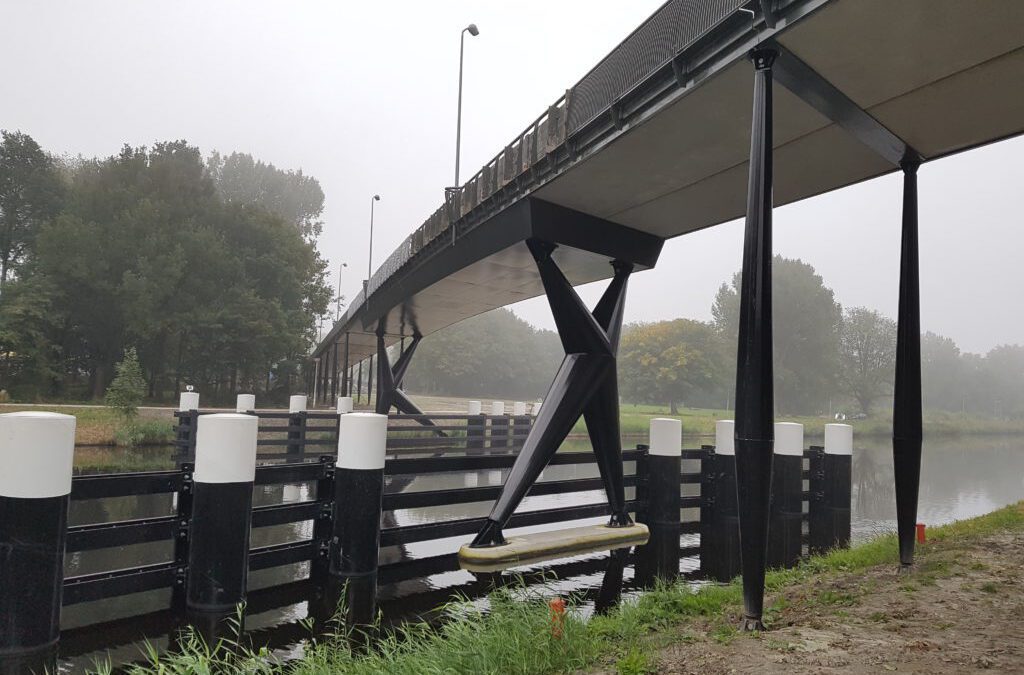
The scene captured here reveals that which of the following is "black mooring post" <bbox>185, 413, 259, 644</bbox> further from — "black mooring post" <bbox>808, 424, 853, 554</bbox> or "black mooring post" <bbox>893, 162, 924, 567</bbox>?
"black mooring post" <bbox>808, 424, 853, 554</bbox>

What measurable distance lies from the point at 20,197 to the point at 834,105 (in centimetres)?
5263

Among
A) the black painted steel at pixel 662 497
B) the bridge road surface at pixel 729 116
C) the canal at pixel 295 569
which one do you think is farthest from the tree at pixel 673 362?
the bridge road surface at pixel 729 116

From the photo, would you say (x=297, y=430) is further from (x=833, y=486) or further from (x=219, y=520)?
(x=833, y=486)

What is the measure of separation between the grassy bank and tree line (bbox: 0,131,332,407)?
35.4 m

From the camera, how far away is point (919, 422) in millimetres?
7250

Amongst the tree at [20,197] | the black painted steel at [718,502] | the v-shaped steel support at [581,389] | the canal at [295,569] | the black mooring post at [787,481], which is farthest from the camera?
the tree at [20,197]

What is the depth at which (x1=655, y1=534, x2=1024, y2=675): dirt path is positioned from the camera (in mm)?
3928

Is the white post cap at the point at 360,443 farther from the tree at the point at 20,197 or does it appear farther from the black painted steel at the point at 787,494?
the tree at the point at 20,197

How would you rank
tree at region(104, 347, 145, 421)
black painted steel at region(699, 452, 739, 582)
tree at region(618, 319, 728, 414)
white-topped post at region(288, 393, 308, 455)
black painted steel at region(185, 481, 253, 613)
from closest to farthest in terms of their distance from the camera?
black painted steel at region(185, 481, 253, 613) → black painted steel at region(699, 452, 739, 582) → white-topped post at region(288, 393, 308, 455) → tree at region(104, 347, 145, 421) → tree at region(618, 319, 728, 414)

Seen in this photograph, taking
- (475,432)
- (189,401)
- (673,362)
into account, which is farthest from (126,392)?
(673,362)

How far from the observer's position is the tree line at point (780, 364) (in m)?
67.3

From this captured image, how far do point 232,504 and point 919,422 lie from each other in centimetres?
722

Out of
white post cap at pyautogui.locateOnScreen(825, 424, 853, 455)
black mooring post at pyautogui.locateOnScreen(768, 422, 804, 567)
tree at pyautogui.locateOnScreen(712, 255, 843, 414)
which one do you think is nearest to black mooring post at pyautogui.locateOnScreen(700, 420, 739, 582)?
black mooring post at pyautogui.locateOnScreen(768, 422, 804, 567)

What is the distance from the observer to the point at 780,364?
74.3m
